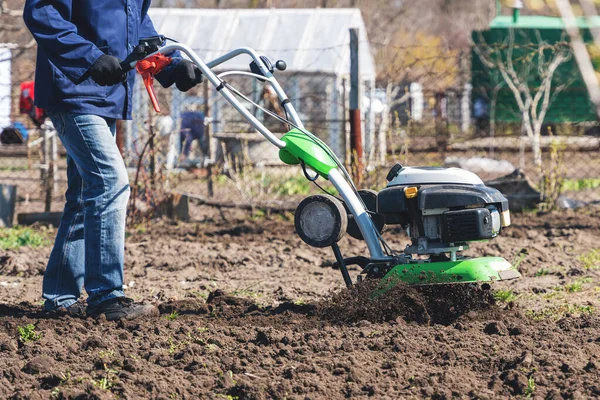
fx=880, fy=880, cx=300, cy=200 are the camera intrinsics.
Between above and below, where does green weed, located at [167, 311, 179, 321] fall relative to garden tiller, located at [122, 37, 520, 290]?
below

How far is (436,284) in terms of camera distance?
12.7 ft

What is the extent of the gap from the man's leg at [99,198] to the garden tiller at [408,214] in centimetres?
35

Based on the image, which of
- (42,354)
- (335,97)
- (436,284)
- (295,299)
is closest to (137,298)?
(295,299)

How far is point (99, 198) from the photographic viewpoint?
4.14m

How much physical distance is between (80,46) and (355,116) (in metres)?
4.28

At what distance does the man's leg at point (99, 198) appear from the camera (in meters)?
4.13

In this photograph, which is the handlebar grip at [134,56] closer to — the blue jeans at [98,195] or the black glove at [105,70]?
the black glove at [105,70]

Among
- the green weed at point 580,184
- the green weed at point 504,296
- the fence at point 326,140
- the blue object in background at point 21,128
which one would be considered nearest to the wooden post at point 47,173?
the fence at point 326,140

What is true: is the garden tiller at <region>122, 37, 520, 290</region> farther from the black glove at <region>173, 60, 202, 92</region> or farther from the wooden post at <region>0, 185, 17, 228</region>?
the wooden post at <region>0, 185, 17, 228</region>

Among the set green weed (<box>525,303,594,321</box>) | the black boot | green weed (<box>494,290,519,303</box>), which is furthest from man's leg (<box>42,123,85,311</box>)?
green weed (<box>525,303,594,321</box>)

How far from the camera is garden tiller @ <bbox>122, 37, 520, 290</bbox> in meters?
3.76

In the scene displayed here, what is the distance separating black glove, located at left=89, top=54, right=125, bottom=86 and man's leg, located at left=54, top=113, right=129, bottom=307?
28 cm

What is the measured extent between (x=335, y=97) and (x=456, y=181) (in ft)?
30.7

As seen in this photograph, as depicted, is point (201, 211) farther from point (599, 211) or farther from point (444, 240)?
point (444, 240)
